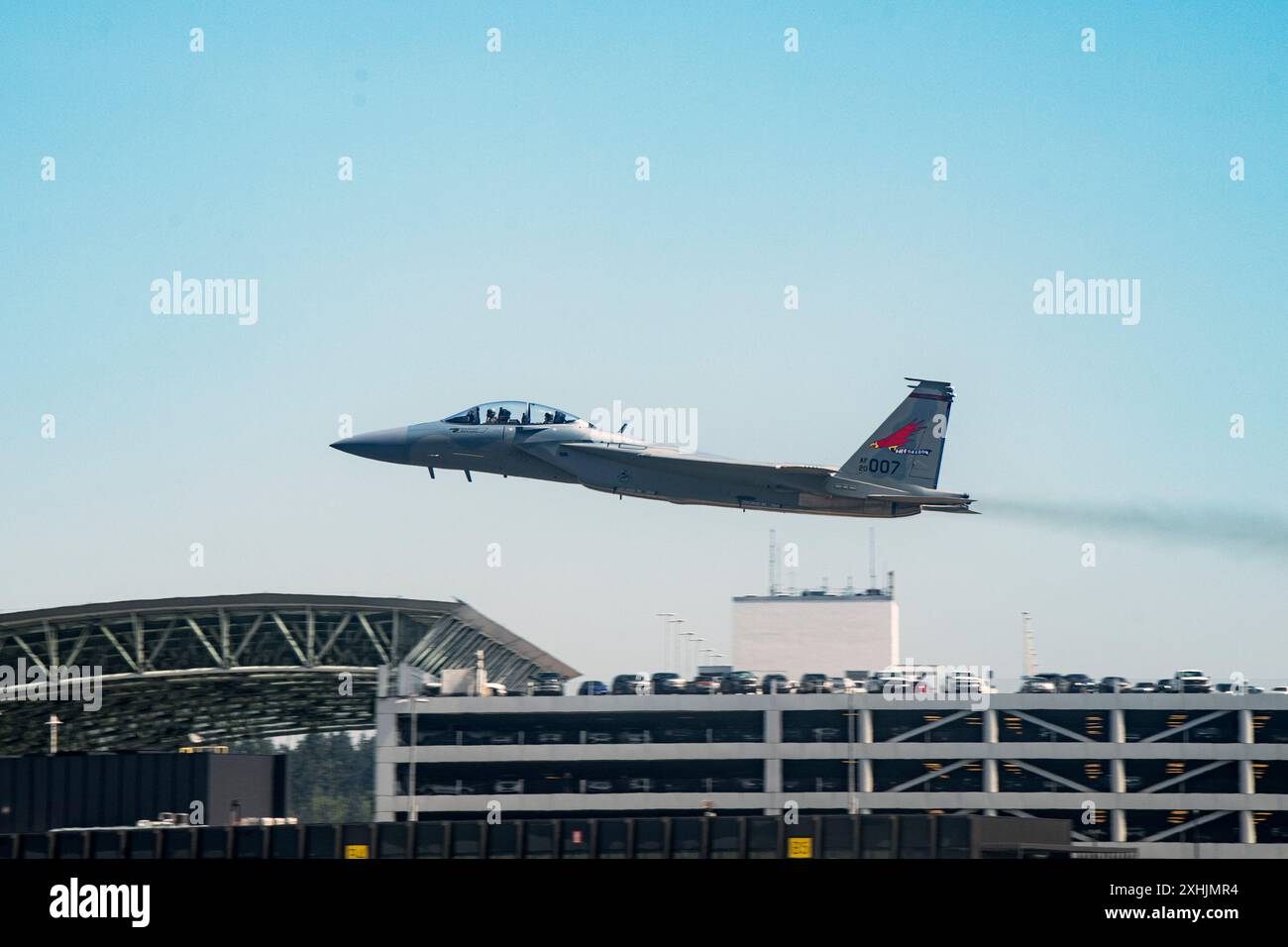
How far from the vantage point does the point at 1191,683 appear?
72.4 m

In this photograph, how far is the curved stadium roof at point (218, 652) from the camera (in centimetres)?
7050

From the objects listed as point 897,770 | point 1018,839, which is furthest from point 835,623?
point 1018,839

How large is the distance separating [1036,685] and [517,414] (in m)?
36.4

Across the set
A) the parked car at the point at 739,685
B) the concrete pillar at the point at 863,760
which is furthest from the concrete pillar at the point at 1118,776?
the parked car at the point at 739,685

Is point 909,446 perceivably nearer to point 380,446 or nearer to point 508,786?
point 380,446

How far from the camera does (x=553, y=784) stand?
68250mm

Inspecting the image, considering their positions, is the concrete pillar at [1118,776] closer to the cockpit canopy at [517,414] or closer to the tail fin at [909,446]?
the tail fin at [909,446]

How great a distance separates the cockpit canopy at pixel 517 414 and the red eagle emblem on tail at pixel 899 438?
8745 mm

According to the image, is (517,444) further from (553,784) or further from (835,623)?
(835,623)

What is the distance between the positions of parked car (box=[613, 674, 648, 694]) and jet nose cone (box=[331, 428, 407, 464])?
94.2 feet

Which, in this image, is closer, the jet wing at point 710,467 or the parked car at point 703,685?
the jet wing at point 710,467

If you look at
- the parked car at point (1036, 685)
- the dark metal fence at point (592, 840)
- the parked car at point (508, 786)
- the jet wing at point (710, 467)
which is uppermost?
the jet wing at point (710, 467)

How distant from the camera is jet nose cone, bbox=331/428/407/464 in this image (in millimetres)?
45094
